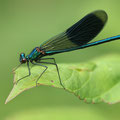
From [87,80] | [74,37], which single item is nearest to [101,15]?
[74,37]

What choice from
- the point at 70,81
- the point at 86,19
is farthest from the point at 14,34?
the point at 70,81

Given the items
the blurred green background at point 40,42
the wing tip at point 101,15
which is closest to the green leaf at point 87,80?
the blurred green background at point 40,42

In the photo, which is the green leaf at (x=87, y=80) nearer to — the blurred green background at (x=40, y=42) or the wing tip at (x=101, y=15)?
the blurred green background at (x=40, y=42)

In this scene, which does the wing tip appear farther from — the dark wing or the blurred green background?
the blurred green background

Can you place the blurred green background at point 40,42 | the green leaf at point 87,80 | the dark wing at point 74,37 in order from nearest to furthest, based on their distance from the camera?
the green leaf at point 87,80
the blurred green background at point 40,42
the dark wing at point 74,37

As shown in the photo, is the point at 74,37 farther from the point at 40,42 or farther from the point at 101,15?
the point at 40,42

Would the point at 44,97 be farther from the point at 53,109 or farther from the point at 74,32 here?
the point at 74,32

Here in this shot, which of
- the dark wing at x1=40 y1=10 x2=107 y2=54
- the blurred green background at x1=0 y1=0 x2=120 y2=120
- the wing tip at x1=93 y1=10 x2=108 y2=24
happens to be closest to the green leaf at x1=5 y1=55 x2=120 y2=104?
the blurred green background at x1=0 y1=0 x2=120 y2=120
